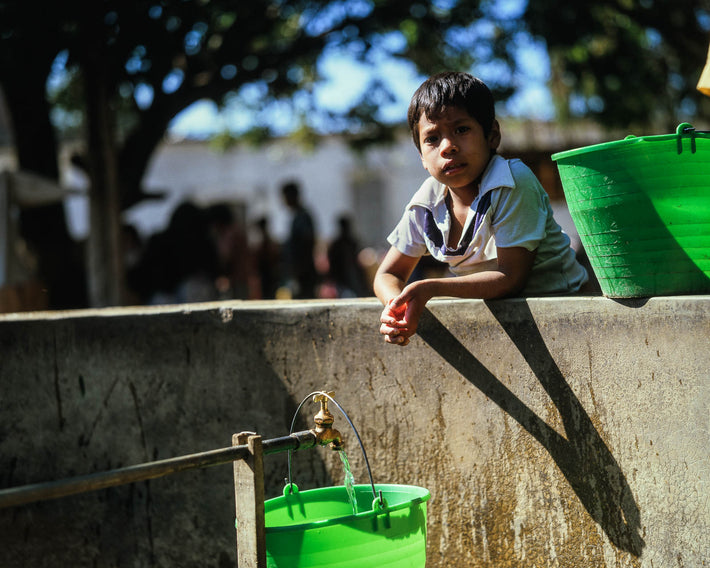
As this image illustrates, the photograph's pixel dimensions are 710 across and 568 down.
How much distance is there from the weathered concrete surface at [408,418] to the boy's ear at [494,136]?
534 millimetres

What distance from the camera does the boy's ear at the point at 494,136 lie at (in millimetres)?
2738

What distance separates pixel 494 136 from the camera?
276 centimetres

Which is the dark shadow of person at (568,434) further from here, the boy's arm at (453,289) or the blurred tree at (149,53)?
the blurred tree at (149,53)

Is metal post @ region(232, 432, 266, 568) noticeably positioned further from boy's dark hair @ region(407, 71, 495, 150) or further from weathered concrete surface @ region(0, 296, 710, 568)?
boy's dark hair @ region(407, 71, 495, 150)

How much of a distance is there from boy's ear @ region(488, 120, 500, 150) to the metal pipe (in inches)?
45.4

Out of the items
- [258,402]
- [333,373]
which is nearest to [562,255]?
[333,373]

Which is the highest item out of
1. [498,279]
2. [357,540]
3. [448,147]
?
[448,147]

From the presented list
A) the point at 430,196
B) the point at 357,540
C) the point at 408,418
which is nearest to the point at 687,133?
the point at 430,196

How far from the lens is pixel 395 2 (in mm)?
9852

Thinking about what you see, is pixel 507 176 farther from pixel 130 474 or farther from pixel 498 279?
pixel 130 474

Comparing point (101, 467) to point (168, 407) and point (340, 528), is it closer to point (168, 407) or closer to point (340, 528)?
point (168, 407)

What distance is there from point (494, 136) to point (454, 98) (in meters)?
0.26

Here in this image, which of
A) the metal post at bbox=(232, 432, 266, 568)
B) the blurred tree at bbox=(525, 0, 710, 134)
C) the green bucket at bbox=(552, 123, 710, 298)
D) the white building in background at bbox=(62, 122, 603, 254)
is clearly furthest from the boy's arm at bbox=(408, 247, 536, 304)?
the white building in background at bbox=(62, 122, 603, 254)

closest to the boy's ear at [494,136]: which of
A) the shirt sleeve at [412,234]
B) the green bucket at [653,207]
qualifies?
the shirt sleeve at [412,234]
